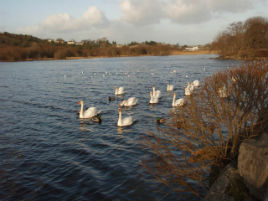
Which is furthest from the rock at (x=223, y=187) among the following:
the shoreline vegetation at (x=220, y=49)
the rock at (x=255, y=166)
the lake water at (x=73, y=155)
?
the shoreline vegetation at (x=220, y=49)

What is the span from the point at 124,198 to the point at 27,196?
3.20 metres

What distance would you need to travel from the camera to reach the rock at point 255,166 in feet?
15.4

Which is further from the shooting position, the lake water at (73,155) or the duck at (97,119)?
the duck at (97,119)

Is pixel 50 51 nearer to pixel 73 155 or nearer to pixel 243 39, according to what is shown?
pixel 243 39

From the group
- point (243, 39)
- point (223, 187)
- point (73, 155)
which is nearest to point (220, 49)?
point (243, 39)

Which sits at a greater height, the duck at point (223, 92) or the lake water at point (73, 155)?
the duck at point (223, 92)

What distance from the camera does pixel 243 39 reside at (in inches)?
2376

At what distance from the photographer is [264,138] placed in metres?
5.35

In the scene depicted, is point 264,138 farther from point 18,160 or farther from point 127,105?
point 127,105

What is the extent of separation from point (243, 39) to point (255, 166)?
64.3 m

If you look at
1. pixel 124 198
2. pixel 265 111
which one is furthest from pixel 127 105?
pixel 265 111

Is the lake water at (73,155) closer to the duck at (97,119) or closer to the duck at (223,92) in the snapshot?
the duck at (97,119)

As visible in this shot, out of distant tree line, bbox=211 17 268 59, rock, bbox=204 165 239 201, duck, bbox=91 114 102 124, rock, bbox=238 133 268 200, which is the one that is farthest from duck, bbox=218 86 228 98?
distant tree line, bbox=211 17 268 59

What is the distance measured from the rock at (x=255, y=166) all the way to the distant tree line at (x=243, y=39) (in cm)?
4811
